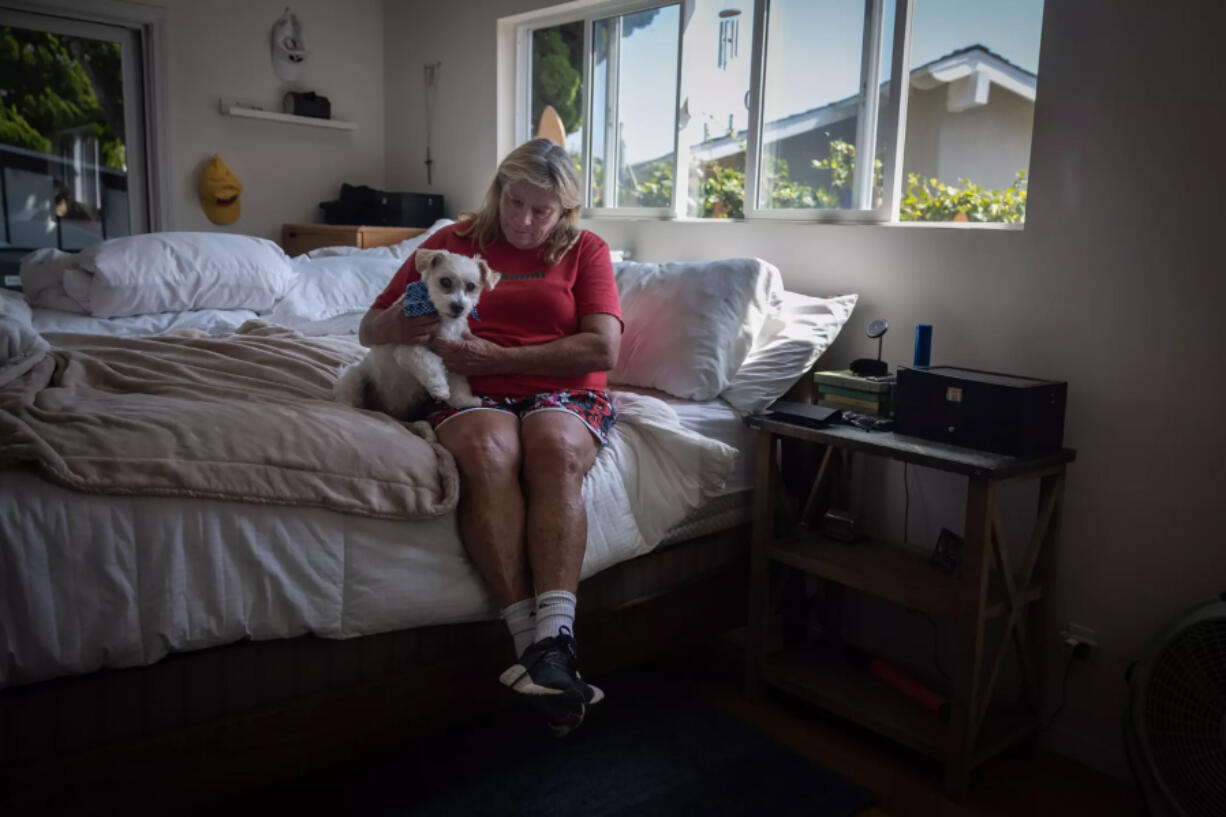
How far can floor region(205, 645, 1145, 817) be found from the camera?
176 cm

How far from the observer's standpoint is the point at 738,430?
220cm

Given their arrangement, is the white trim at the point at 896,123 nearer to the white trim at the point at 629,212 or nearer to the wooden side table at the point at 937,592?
the wooden side table at the point at 937,592

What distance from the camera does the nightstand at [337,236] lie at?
3828 millimetres

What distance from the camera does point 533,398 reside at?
189 cm

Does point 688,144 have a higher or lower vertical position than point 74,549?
higher

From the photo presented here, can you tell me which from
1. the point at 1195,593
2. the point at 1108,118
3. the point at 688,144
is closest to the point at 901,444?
the point at 1195,593

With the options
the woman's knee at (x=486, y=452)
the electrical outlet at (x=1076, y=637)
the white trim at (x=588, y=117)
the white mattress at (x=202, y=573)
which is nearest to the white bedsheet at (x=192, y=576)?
the white mattress at (x=202, y=573)

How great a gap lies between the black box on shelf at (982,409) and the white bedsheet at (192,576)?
2.40 feet

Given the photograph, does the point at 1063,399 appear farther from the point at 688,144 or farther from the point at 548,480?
the point at 688,144

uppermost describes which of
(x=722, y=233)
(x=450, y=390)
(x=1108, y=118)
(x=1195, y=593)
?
(x=1108, y=118)

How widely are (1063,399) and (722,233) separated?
48.9 inches

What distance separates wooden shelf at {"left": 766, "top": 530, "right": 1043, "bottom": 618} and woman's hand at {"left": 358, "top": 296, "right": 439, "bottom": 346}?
0.92m

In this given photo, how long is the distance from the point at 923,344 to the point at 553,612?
3.58 feet

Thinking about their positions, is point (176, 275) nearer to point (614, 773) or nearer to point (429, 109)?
point (429, 109)
